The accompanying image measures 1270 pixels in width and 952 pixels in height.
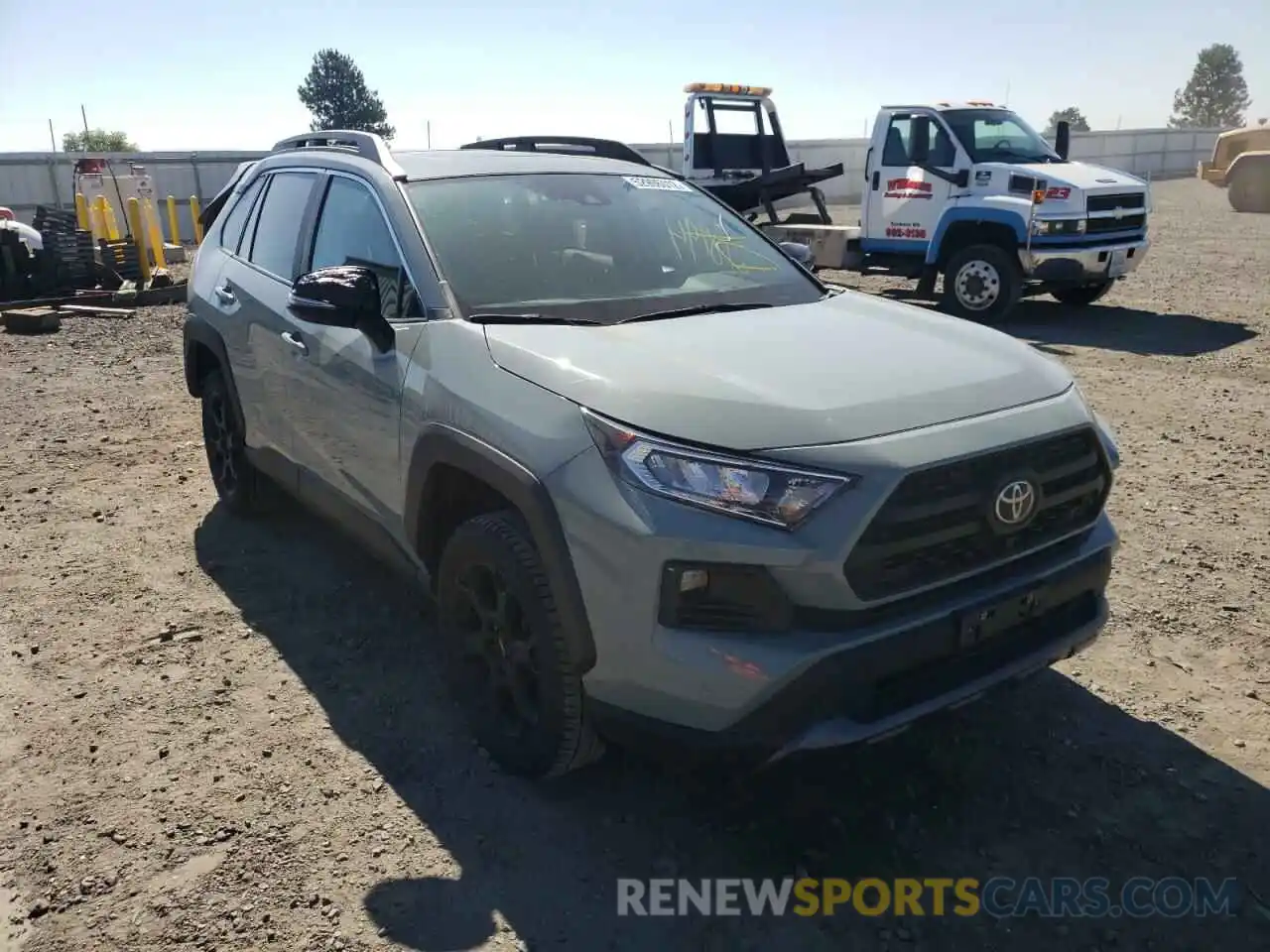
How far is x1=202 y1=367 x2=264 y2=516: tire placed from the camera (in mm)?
5012

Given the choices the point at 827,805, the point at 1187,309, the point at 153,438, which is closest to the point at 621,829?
the point at 827,805

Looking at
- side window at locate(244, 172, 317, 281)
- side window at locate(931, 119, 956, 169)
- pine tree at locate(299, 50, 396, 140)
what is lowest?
side window at locate(244, 172, 317, 281)

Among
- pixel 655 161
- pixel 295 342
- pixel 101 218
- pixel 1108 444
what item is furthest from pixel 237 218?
pixel 655 161

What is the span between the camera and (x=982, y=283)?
1066 centimetres

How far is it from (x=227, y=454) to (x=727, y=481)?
3624 millimetres

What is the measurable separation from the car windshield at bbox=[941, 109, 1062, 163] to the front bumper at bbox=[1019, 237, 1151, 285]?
4.09 ft

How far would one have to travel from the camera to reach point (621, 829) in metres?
2.88

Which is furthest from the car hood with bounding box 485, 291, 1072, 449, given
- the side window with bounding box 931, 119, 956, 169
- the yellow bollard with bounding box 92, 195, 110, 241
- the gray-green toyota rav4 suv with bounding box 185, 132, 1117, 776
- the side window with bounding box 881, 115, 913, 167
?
the yellow bollard with bounding box 92, 195, 110, 241

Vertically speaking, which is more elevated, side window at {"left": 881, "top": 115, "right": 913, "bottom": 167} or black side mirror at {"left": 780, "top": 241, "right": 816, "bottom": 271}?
side window at {"left": 881, "top": 115, "right": 913, "bottom": 167}

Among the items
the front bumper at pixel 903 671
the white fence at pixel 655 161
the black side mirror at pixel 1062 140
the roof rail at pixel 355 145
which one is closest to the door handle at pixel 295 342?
the roof rail at pixel 355 145

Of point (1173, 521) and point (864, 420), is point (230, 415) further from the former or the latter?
point (1173, 521)

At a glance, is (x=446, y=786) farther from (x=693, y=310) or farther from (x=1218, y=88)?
(x=1218, y=88)

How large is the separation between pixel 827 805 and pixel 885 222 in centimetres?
972

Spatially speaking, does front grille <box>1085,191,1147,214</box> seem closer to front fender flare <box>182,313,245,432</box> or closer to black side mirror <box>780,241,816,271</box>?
black side mirror <box>780,241,816,271</box>
